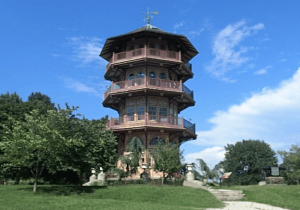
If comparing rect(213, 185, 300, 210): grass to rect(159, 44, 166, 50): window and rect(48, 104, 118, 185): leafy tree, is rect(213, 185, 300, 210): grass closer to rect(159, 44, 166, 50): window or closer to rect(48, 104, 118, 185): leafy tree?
rect(48, 104, 118, 185): leafy tree

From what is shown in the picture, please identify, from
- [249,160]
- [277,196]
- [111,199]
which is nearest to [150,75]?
[111,199]

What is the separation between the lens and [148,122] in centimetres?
2866

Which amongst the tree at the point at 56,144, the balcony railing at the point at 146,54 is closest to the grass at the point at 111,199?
the tree at the point at 56,144

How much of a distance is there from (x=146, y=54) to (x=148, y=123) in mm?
6769

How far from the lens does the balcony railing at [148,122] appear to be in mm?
28430

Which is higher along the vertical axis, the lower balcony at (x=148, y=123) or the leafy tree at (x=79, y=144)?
the lower balcony at (x=148, y=123)

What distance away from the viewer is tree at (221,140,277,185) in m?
52.8

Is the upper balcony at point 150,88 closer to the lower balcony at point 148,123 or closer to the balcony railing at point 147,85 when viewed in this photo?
the balcony railing at point 147,85

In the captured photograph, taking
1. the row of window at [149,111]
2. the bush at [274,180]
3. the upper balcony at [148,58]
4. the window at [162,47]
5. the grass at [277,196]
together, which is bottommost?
the grass at [277,196]

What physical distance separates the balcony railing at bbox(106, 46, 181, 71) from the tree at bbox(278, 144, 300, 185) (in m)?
24.3

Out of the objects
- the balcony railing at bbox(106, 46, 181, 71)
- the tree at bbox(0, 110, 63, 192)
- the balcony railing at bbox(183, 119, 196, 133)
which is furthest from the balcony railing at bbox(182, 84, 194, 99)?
the tree at bbox(0, 110, 63, 192)

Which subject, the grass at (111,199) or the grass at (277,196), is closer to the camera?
the grass at (111,199)

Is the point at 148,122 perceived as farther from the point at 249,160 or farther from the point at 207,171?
the point at 249,160

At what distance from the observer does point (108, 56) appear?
35594mm
